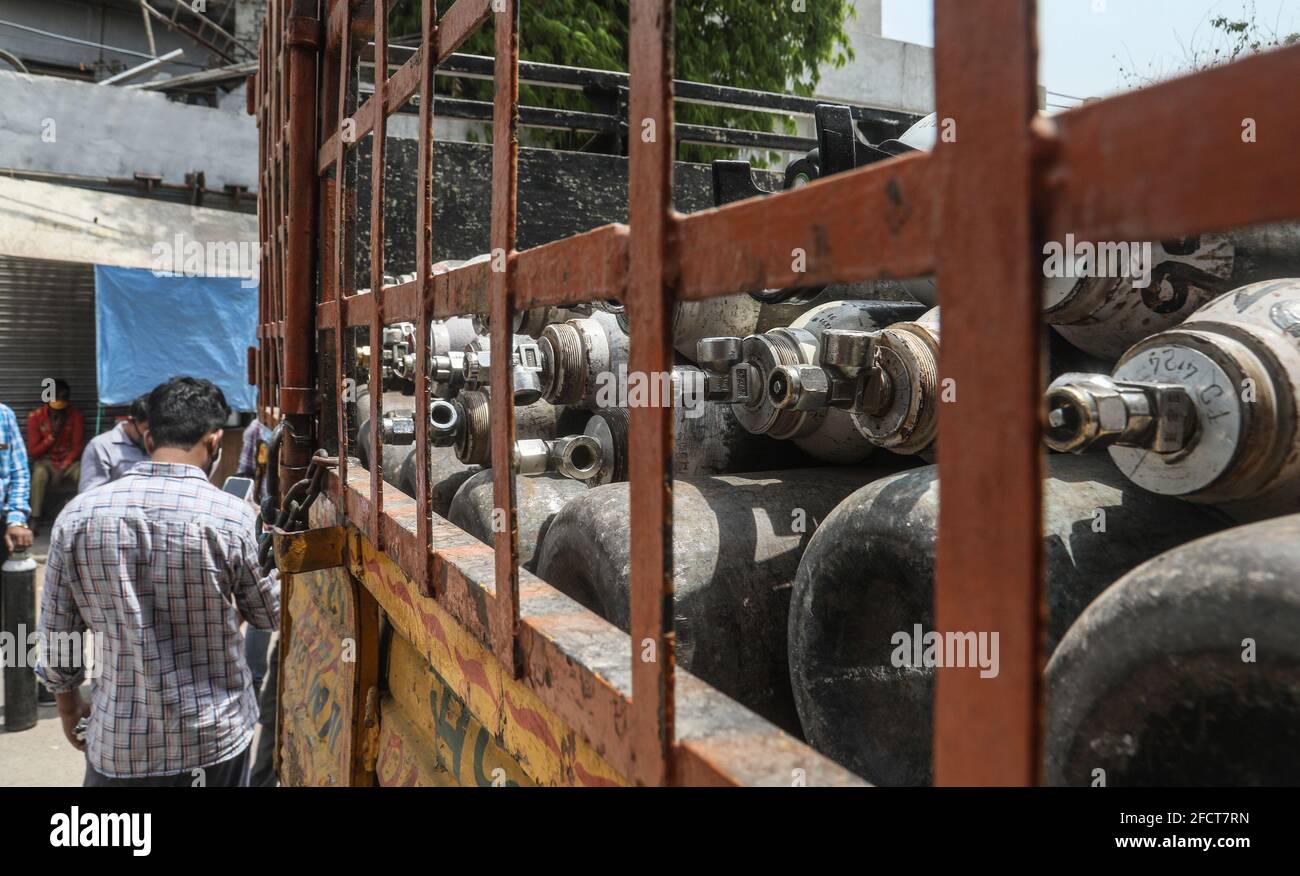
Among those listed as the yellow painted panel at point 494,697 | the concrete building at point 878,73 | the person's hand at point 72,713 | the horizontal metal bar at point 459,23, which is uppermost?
the concrete building at point 878,73

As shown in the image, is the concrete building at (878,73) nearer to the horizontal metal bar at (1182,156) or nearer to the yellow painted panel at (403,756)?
the yellow painted panel at (403,756)

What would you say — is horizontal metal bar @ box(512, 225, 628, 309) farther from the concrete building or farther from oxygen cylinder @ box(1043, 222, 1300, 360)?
the concrete building

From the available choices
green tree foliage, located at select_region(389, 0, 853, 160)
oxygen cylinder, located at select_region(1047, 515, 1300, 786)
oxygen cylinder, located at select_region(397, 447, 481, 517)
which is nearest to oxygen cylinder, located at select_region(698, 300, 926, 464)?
oxygen cylinder, located at select_region(1047, 515, 1300, 786)

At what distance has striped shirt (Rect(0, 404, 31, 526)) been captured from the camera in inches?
182

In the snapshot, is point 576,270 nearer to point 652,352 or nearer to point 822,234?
point 652,352

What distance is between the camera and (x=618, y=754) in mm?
1000

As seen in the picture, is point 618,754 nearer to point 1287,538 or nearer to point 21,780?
point 1287,538

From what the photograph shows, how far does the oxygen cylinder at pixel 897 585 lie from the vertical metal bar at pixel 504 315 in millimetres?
451

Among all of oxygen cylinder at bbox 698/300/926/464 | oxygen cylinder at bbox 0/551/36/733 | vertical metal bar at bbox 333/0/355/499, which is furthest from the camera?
oxygen cylinder at bbox 0/551/36/733

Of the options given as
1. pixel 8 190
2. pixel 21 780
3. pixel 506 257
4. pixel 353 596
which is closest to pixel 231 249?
pixel 8 190

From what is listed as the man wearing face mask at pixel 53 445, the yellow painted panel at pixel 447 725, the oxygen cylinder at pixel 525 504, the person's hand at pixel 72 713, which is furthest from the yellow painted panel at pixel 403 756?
the man wearing face mask at pixel 53 445

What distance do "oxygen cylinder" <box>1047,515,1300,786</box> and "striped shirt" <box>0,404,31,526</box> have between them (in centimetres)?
516

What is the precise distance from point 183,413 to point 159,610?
59 centimetres

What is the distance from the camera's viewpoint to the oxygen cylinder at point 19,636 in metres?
4.21
